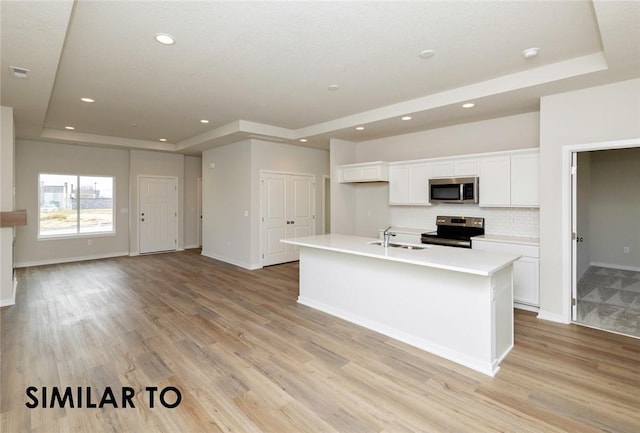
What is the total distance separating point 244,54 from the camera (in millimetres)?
3098

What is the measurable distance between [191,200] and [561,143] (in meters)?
8.36

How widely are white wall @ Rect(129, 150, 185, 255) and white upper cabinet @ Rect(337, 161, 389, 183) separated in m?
4.77

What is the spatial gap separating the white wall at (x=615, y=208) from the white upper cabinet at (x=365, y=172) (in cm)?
424

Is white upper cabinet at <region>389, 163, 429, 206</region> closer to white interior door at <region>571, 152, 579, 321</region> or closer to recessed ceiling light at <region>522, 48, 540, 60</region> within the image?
white interior door at <region>571, 152, 579, 321</region>

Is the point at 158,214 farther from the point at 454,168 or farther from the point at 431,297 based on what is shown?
the point at 431,297

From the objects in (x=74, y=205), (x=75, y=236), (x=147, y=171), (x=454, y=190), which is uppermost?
(x=147, y=171)

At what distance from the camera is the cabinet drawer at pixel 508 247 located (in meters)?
4.01

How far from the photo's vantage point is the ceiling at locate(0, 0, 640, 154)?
2.39 metres

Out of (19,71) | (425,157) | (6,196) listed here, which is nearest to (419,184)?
(425,157)

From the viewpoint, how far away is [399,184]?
230 inches

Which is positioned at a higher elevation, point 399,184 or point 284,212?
point 399,184

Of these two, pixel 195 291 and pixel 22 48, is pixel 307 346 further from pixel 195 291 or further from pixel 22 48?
pixel 22 48

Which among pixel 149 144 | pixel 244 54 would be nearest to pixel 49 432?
pixel 244 54

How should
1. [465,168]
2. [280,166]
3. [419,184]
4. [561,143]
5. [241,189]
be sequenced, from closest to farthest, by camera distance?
[561,143] → [465,168] → [419,184] → [241,189] → [280,166]
